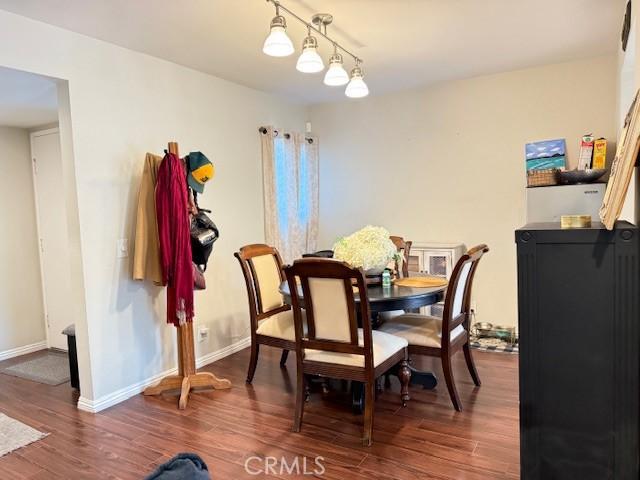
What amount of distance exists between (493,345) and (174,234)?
9.53 ft

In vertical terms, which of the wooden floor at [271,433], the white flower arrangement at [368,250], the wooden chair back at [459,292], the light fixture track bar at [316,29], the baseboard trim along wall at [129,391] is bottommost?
the wooden floor at [271,433]

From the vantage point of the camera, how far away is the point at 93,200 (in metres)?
3.05

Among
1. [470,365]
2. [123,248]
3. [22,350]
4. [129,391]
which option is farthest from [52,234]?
[470,365]

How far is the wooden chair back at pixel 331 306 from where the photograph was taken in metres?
2.44

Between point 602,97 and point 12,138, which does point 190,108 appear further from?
point 602,97

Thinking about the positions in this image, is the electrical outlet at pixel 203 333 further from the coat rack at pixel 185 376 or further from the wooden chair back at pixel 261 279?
the wooden chair back at pixel 261 279

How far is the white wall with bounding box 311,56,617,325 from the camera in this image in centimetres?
399

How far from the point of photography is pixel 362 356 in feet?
8.36

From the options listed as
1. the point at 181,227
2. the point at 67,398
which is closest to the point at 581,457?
the point at 181,227

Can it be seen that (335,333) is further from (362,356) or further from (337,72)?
(337,72)

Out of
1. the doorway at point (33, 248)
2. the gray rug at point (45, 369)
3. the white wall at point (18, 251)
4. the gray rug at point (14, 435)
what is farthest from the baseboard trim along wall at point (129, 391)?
the white wall at point (18, 251)

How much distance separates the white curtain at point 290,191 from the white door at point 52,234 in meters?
2.01

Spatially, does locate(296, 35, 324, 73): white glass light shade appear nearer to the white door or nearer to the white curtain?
the white curtain

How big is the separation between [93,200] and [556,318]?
2.84 meters
